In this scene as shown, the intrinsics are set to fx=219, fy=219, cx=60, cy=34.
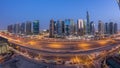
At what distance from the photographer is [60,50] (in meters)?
3.37

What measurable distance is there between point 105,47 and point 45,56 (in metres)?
0.92

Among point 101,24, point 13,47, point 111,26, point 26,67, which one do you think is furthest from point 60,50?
point 111,26

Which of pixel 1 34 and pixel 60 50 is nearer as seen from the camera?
pixel 60 50

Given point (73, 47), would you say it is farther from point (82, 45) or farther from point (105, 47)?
point (105, 47)

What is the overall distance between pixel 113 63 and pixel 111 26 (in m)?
9.89

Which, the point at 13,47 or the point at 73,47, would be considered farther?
the point at 13,47

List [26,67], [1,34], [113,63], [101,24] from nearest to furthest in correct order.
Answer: [26,67]
[113,63]
[1,34]
[101,24]

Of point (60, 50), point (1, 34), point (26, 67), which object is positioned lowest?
point (26, 67)

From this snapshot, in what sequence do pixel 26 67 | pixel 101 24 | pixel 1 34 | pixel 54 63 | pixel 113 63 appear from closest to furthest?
pixel 54 63
pixel 26 67
pixel 113 63
pixel 1 34
pixel 101 24

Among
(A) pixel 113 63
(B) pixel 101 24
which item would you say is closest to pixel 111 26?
(B) pixel 101 24

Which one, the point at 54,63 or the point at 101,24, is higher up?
the point at 101,24

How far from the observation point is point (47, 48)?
3.45 m

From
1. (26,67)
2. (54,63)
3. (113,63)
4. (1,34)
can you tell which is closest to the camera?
(54,63)

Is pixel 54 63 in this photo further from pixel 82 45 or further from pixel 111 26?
pixel 111 26
